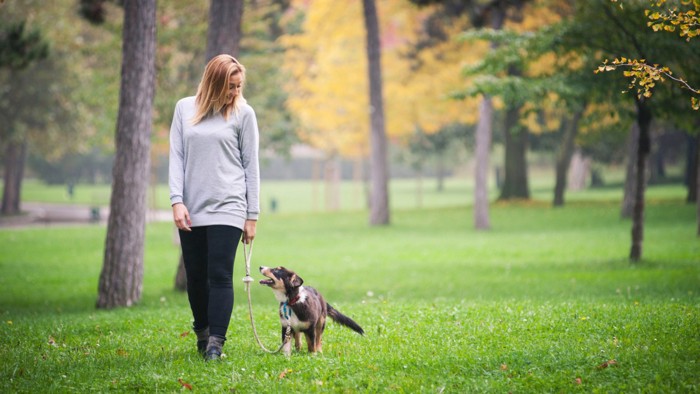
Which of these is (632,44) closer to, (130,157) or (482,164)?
(130,157)

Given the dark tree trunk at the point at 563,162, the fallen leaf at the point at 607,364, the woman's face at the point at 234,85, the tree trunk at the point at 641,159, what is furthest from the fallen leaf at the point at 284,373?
the dark tree trunk at the point at 563,162

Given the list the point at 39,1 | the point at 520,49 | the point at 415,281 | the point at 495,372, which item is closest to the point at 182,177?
the point at 495,372

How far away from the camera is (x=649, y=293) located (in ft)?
38.7

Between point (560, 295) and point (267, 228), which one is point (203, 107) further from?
point (267, 228)

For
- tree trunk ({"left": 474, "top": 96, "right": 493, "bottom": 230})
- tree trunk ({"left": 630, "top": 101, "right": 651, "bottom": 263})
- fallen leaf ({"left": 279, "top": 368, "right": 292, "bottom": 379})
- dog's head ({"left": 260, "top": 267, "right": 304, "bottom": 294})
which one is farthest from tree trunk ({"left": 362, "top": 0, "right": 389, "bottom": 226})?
fallen leaf ({"left": 279, "top": 368, "right": 292, "bottom": 379})

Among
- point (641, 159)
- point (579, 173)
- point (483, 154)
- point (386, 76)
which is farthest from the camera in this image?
point (579, 173)

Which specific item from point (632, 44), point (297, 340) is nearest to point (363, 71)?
point (632, 44)

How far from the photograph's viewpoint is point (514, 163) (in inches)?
1396

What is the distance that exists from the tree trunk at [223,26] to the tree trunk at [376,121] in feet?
45.4

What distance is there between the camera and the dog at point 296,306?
5918mm

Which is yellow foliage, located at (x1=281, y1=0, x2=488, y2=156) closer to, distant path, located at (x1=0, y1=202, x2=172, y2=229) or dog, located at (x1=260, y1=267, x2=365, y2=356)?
distant path, located at (x1=0, y1=202, x2=172, y2=229)

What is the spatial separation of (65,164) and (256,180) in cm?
7303

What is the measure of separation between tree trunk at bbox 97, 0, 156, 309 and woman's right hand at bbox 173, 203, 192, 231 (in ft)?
19.1

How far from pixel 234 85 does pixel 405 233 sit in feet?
66.6
